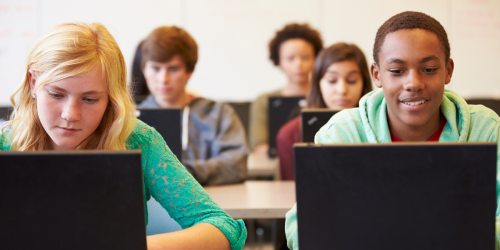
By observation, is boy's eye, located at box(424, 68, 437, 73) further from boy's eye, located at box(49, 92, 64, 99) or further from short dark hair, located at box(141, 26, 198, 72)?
short dark hair, located at box(141, 26, 198, 72)

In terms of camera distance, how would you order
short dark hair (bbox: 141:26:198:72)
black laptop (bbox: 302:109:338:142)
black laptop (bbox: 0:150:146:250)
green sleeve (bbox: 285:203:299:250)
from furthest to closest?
short dark hair (bbox: 141:26:198:72) < black laptop (bbox: 302:109:338:142) < green sleeve (bbox: 285:203:299:250) < black laptop (bbox: 0:150:146:250)

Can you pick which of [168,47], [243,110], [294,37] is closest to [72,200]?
[168,47]

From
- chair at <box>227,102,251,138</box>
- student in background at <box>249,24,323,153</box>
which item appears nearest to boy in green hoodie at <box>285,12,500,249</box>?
student in background at <box>249,24,323,153</box>

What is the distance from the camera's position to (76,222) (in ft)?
2.13

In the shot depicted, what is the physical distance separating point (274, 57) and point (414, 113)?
9.24 feet

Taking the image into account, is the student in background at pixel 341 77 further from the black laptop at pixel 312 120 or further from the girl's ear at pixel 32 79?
the girl's ear at pixel 32 79

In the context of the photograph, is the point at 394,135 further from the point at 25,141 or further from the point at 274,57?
the point at 274,57

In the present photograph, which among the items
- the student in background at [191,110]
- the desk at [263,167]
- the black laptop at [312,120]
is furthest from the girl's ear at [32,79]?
the desk at [263,167]

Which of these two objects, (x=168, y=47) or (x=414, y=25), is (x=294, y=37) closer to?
(x=168, y=47)

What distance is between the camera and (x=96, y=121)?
3.25 feet

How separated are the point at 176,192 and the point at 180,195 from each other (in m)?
0.01

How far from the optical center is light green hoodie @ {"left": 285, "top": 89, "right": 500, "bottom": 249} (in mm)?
1040

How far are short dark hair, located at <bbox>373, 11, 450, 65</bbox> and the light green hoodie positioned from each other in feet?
0.42

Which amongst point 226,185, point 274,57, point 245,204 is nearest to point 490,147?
point 245,204
